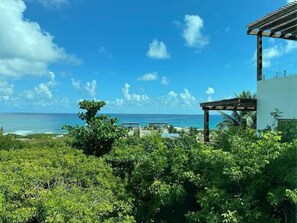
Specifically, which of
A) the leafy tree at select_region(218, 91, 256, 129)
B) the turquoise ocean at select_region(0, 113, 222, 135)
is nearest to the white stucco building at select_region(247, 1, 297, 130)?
the leafy tree at select_region(218, 91, 256, 129)

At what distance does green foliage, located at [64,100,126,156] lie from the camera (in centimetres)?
709

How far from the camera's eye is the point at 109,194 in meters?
4.74

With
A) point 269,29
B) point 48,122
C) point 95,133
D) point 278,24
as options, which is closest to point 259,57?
point 269,29

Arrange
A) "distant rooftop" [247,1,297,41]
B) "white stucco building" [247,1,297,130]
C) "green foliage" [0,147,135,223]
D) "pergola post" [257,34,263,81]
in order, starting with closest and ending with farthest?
1. "green foliage" [0,147,135,223]
2. "distant rooftop" [247,1,297,41]
3. "white stucco building" [247,1,297,130]
4. "pergola post" [257,34,263,81]

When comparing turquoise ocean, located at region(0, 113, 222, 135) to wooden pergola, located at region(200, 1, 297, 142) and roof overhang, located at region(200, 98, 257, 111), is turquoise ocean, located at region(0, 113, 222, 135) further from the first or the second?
wooden pergola, located at region(200, 1, 297, 142)

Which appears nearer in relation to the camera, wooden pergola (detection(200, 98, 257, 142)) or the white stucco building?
the white stucco building

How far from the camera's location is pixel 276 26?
9391mm

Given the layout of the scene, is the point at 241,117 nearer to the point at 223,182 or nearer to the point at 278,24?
the point at 278,24

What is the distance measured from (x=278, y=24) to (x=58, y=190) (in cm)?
763

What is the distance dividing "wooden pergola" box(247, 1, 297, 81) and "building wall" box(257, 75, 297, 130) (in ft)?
1.60

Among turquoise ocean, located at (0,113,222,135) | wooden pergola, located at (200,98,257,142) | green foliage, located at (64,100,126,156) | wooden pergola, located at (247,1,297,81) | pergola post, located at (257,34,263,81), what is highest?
wooden pergola, located at (247,1,297,81)

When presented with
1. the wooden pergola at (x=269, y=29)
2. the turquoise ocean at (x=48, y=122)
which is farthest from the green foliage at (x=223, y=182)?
the turquoise ocean at (x=48, y=122)

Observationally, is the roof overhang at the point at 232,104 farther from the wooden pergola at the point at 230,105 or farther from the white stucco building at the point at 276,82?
the white stucco building at the point at 276,82

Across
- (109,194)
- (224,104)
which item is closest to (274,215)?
(109,194)
